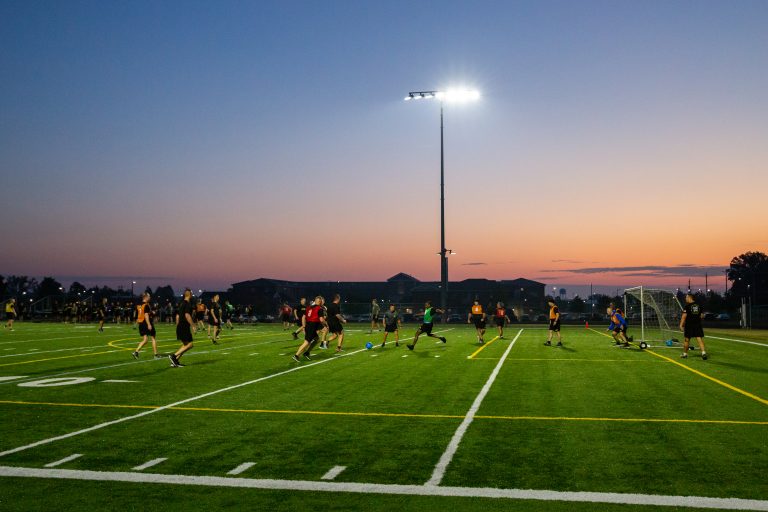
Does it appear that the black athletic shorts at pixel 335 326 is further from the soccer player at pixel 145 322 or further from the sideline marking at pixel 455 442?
the sideline marking at pixel 455 442

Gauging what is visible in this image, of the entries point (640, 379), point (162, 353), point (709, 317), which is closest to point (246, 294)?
point (709, 317)

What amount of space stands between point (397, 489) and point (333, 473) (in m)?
0.84

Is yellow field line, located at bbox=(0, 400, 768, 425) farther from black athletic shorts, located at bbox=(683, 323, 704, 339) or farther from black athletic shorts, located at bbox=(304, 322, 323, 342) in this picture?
black athletic shorts, located at bbox=(683, 323, 704, 339)

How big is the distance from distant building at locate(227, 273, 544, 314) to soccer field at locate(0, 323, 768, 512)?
369 feet

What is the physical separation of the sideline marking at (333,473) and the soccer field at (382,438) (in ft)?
0.10

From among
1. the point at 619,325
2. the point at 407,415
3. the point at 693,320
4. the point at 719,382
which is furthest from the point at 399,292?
the point at 407,415

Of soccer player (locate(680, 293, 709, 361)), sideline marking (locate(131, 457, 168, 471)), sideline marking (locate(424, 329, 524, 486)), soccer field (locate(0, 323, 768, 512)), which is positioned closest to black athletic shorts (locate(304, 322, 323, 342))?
soccer field (locate(0, 323, 768, 512))

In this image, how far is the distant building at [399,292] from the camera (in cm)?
13375

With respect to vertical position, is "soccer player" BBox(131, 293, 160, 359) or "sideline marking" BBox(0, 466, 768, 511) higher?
"soccer player" BBox(131, 293, 160, 359)

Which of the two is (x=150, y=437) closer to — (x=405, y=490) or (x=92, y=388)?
(x=405, y=490)

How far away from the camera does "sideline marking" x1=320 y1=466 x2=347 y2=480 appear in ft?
21.8

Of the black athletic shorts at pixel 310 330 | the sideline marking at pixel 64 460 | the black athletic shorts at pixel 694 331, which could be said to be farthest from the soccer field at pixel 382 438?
the black athletic shorts at pixel 694 331

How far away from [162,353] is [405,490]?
1658 centimetres

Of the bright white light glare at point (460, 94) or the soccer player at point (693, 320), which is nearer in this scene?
the soccer player at point (693, 320)
